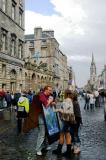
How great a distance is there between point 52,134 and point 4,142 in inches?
107

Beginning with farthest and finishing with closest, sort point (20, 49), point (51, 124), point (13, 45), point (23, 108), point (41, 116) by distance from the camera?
point (20, 49) < point (13, 45) < point (23, 108) < point (51, 124) < point (41, 116)

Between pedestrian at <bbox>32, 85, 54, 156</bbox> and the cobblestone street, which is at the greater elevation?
pedestrian at <bbox>32, 85, 54, 156</bbox>

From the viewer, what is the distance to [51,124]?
11898 millimetres

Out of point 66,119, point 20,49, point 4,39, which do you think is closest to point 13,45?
point 20,49

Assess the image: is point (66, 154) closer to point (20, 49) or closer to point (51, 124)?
point (51, 124)

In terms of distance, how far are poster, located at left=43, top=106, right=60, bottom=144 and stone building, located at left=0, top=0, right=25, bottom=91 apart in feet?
95.5

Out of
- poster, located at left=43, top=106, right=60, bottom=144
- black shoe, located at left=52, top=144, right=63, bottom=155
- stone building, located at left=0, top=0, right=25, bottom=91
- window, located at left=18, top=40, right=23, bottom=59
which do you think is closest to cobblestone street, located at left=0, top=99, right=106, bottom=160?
black shoe, located at left=52, top=144, right=63, bottom=155

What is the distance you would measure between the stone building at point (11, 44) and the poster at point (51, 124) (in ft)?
95.5

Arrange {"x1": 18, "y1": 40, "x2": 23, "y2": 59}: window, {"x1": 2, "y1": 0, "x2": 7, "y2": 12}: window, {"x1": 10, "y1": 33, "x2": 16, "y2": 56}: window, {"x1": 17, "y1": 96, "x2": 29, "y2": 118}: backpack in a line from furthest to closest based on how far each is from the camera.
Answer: {"x1": 18, "y1": 40, "x2": 23, "y2": 59}: window → {"x1": 10, "y1": 33, "x2": 16, "y2": 56}: window → {"x1": 2, "y1": 0, "x2": 7, "y2": 12}: window → {"x1": 17, "y1": 96, "x2": 29, "y2": 118}: backpack

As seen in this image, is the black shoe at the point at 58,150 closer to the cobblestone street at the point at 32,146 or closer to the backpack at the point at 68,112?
the cobblestone street at the point at 32,146

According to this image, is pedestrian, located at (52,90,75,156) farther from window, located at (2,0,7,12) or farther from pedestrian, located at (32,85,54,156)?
window, located at (2,0,7,12)

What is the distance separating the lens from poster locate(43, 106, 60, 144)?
11.7 metres

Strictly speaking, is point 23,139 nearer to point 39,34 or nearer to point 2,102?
point 2,102

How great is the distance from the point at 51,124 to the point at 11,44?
3438cm
